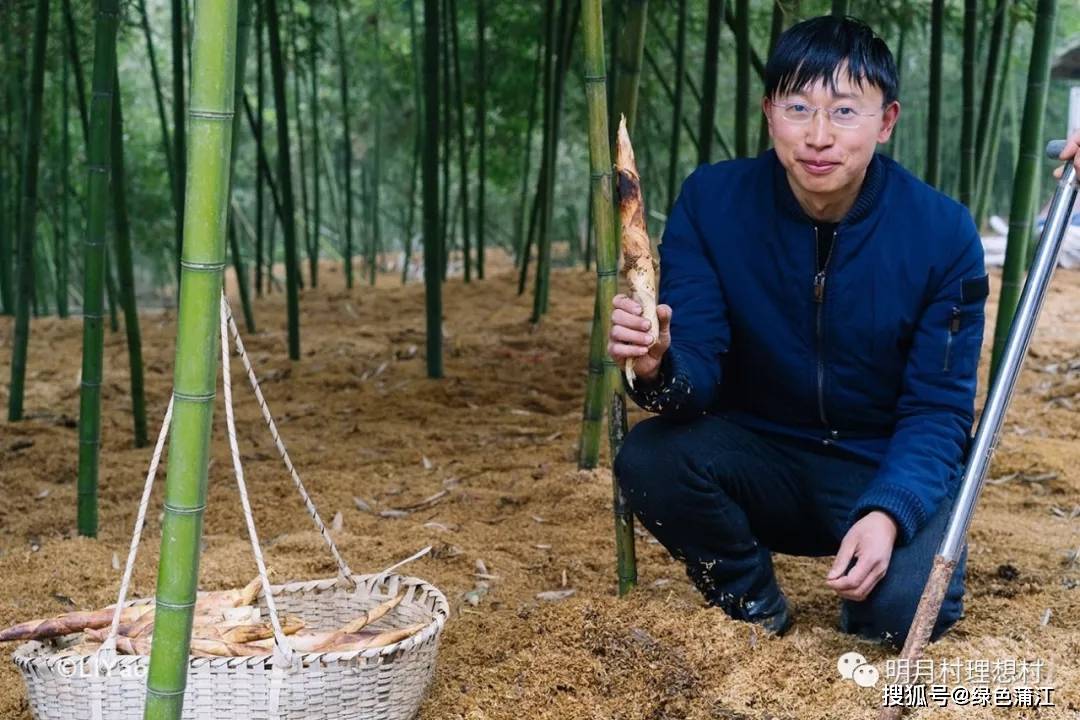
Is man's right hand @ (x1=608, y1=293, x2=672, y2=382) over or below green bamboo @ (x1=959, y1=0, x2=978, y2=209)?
below

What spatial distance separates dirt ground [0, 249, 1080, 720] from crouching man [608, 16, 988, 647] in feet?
0.42

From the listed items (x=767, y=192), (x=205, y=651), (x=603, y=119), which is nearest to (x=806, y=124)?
(x=767, y=192)

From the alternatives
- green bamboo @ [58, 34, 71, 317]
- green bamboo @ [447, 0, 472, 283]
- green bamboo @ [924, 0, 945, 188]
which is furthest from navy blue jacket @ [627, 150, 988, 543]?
green bamboo @ [58, 34, 71, 317]

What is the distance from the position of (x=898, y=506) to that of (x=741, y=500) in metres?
0.29

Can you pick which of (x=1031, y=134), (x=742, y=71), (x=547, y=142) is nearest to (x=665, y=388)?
(x=1031, y=134)

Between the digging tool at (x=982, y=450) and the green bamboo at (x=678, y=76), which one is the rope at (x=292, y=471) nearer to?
the digging tool at (x=982, y=450)

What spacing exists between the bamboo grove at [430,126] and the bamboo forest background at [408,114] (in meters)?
0.03

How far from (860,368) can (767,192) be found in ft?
0.99

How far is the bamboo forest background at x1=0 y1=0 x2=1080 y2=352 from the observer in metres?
4.56

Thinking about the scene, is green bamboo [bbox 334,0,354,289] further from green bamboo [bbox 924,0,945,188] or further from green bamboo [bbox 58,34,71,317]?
green bamboo [bbox 924,0,945,188]

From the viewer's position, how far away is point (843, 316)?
5.98 feet

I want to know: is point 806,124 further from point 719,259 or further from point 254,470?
point 254,470

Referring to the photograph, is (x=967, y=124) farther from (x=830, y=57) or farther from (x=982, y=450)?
(x=982, y=450)

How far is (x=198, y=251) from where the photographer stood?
1.19m
